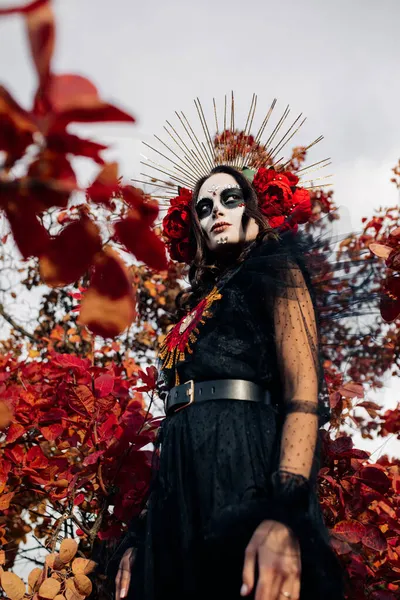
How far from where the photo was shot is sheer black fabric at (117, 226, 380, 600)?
1.27 meters

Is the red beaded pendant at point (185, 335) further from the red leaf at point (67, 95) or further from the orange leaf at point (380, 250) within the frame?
the red leaf at point (67, 95)

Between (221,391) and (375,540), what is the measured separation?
2.31 feet

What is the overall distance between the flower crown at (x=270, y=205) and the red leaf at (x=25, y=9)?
56.3 inches

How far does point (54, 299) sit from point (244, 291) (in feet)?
11.4

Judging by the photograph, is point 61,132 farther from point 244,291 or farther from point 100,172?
point 244,291

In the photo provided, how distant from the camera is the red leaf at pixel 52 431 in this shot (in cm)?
232

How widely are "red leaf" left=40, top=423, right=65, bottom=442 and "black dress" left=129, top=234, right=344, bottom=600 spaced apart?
0.73m

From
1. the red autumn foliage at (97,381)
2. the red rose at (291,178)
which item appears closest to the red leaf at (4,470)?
the red autumn foliage at (97,381)

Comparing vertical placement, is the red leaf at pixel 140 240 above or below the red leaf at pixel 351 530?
above

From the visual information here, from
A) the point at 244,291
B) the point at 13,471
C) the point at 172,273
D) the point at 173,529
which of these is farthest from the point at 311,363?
the point at 172,273

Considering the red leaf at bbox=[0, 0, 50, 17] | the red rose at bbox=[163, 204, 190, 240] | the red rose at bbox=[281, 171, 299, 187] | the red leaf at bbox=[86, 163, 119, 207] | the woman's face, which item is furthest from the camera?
the red rose at bbox=[163, 204, 190, 240]

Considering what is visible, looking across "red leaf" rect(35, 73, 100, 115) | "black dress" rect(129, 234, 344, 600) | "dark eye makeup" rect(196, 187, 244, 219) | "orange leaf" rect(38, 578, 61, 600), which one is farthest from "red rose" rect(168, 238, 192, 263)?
"red leaf" rect(35, 73, 100, 115)

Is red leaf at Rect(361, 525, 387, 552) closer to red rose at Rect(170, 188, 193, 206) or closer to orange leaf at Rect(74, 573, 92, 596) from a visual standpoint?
orange leaf at Rect(74, 573, 92, 596)

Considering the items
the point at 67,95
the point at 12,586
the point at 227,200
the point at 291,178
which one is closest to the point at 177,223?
the point at 227,200
